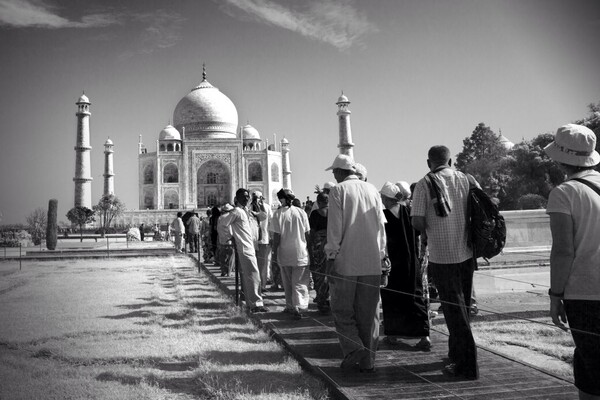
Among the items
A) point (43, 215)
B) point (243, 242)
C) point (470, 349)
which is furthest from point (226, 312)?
point (43, 215)

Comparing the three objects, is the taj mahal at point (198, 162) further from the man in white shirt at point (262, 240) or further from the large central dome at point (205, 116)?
the man in white shirt at point (262, 240)

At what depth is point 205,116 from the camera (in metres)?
52.8

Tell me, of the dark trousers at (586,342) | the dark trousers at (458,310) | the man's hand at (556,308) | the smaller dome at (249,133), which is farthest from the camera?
the smaller dome at (249,133)

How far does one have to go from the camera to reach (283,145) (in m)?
57.6

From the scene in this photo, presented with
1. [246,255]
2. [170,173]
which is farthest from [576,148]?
[170,173]

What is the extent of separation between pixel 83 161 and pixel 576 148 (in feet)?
155

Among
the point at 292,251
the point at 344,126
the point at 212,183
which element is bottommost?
the point at 292,251

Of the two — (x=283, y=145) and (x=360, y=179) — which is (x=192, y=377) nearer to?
(x=360, y=179)

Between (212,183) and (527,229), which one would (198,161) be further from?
(527,229)

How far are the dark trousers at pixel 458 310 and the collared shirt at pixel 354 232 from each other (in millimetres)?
435

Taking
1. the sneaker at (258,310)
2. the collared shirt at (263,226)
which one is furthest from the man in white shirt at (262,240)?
the sneaker at (258,310)

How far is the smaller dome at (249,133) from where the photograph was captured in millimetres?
54844

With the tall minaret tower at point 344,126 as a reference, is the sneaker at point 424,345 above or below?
below

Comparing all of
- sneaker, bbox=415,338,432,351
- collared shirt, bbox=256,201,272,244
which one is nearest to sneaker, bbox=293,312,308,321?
sneaker, bbox=415,338,432,351
